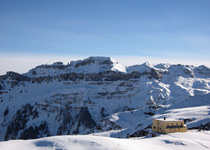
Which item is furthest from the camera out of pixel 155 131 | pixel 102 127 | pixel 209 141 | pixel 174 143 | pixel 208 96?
pixel 208 96

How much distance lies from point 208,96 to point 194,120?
53.8 m

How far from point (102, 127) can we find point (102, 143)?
83803 mm

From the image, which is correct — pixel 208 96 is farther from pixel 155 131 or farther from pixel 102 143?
pixel 102 143

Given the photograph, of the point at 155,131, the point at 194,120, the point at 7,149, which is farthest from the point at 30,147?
the point at 194,120

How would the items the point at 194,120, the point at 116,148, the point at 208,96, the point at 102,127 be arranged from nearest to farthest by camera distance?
the point at 116,148
the point at 194,120
the point at 102,127
the point at 208,96

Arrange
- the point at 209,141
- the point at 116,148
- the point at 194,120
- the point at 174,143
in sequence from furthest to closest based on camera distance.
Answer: the point at 194,120 < the point at 209,141 < the point at 174,143 < the point at 116,148

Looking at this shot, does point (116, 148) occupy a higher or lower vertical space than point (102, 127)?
higher

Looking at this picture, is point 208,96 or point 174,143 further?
Answer: point 208,96

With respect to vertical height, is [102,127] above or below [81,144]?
below

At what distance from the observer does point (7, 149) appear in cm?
4512

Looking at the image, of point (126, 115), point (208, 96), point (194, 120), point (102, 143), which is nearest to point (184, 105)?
point (208, 96)

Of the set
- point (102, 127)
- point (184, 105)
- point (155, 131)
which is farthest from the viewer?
point (184, 105)

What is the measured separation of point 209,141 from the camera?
2208 inches

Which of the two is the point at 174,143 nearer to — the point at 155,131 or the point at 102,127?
the point at 155,131
